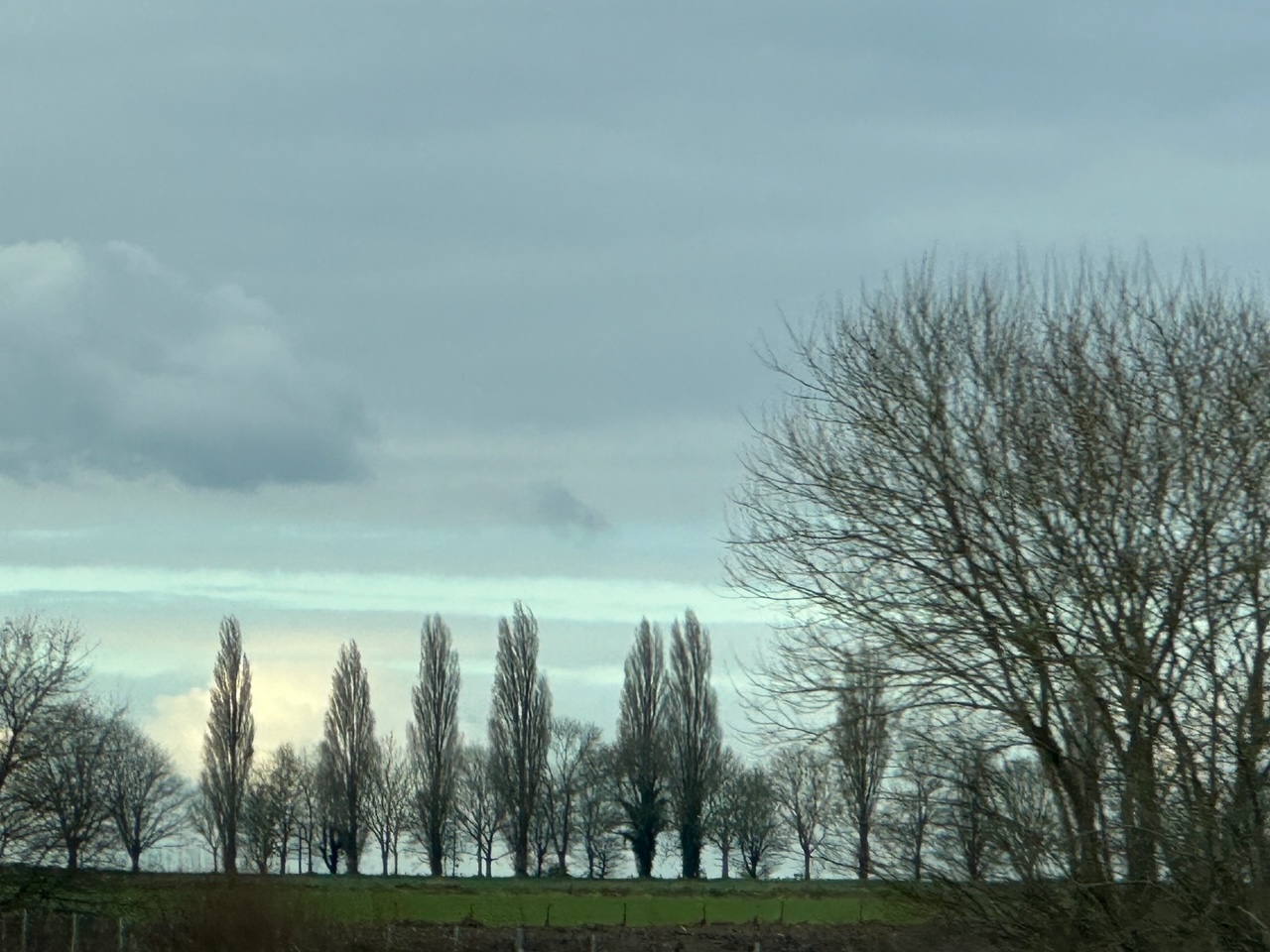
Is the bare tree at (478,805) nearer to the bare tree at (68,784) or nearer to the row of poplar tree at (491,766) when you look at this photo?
the row of poplar tree at (491,766)

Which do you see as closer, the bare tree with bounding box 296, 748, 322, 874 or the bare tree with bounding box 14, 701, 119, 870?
the bare tree with bounding box 14, 701, 119, 870

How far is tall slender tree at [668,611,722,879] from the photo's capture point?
68.9m

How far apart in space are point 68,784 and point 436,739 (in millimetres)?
37287

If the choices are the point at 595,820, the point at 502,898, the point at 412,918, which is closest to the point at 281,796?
the point at 595,820

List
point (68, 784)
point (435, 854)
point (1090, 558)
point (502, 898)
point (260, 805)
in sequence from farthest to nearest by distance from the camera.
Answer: point (435, 854) → point (260, 805) → point (502, 898) → point (68, 784) → point (1090, 558)

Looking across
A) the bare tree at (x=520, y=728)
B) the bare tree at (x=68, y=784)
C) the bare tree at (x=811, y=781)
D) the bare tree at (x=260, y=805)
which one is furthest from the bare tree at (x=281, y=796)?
the bare tree at (x=811, y=781)

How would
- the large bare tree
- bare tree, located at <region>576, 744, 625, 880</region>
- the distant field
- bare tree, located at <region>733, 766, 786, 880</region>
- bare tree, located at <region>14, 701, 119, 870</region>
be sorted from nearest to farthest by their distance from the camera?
the large bare tree < the distant field < bare tree, located at <region>14, 701, 119, 870</region> < bare tree, located at <region>733, 766, 786, 880</region> < bare tree, located at <region>576, 744, 625, 880</region>

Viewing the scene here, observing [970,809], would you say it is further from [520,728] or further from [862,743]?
[520,728]

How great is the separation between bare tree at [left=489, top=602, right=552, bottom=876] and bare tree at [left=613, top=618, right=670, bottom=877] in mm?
3747

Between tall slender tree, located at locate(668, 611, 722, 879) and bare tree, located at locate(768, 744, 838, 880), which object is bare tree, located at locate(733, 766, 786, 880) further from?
bare tree, located at locate(768, 744, 838, 880)

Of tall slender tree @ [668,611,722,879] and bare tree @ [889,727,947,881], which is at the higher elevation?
tall slender tree @ [668,611,722,879]

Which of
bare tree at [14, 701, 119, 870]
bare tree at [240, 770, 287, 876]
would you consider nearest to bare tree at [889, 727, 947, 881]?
bare tree at [14, 701, 119, 870]

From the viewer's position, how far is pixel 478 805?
82562mm

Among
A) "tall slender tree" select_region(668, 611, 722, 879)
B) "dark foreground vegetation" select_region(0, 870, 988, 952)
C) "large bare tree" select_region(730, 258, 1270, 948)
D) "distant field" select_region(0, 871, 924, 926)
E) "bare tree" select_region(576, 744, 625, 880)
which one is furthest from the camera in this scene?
"bare tree" select_region(576, 744, 625, 880)
